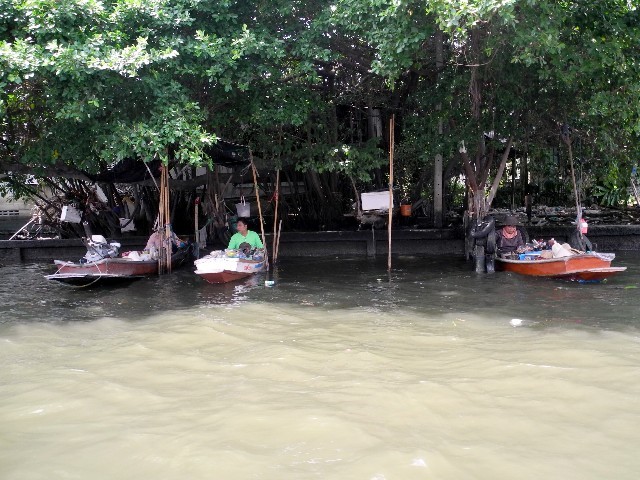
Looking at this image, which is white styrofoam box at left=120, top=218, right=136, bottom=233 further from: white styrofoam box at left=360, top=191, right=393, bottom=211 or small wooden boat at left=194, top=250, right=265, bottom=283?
white styrofoam box at left=360, top=191, right=393, bottom=211

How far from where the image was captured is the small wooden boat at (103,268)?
10.5m

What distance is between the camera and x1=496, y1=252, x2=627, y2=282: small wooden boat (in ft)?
31.9

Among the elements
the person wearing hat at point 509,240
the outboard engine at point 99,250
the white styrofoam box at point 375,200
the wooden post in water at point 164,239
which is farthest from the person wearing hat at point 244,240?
the person wearing hat at point 509,240

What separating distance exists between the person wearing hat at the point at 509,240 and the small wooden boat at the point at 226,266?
4.71 metres

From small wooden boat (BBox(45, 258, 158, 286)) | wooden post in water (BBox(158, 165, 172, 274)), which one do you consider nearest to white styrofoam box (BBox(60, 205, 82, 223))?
wooden post in water (BBox(158, 165, 172, 274))

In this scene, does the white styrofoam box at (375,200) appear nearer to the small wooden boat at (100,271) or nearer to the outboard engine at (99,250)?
the small wooden boat at (100,271)

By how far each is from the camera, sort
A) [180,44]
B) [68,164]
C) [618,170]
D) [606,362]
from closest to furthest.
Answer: [606,362]
[180,44]
[618,170]
[68,164]

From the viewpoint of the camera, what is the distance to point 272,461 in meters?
4.00

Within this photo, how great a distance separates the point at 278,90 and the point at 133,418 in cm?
767

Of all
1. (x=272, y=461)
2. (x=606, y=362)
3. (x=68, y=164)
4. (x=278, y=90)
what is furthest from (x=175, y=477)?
(x=68, y=164)

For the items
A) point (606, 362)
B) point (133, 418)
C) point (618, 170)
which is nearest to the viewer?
point (133, 418)

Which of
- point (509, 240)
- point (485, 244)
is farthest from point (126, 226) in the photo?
point (509, 240)

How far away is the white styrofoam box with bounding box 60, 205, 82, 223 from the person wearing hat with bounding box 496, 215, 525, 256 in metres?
10.3

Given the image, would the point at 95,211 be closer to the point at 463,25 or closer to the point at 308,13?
the point at 308,13
